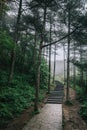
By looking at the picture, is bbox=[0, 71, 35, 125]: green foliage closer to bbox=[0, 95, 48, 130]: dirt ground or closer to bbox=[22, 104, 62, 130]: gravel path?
bbox=[0, 95, 48, 130]: dirt ground

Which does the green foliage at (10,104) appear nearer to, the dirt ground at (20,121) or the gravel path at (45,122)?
the dirt ground at (20,121)

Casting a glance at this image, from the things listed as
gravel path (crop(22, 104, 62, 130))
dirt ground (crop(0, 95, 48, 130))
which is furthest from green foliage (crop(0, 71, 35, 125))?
gravel path (crop(22, 104, 62, 130))

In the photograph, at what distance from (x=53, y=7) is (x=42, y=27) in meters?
1.89

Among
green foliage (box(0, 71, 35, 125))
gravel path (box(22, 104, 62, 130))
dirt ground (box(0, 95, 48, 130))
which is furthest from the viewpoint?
green foliage (box(0, 71, 35, 125))

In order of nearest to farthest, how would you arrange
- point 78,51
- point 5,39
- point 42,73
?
point 5,39 → point 42,73 → point 78,51

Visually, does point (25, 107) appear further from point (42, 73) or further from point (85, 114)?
point (42, 73)

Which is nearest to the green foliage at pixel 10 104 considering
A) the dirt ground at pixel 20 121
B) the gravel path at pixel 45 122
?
the dirt ground at pixel 20 121

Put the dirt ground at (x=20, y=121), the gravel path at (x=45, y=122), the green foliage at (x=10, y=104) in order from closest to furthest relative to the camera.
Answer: the dirt ground at (x=20, y=121)
the gravel path at (x=45, y=122)
the green foliage at (x=10, y=104)

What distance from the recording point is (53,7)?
13484 mm

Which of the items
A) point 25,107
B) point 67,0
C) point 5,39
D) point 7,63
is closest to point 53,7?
point 67,0

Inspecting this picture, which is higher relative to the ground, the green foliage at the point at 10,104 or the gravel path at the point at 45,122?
the green foliage at the point at 10,104

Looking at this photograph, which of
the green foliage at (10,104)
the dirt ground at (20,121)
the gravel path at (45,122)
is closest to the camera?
the dirt ground at (20,121)

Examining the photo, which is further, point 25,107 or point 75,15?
point 75,15

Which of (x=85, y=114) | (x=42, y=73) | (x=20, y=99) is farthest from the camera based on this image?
(x=42, y=73)
